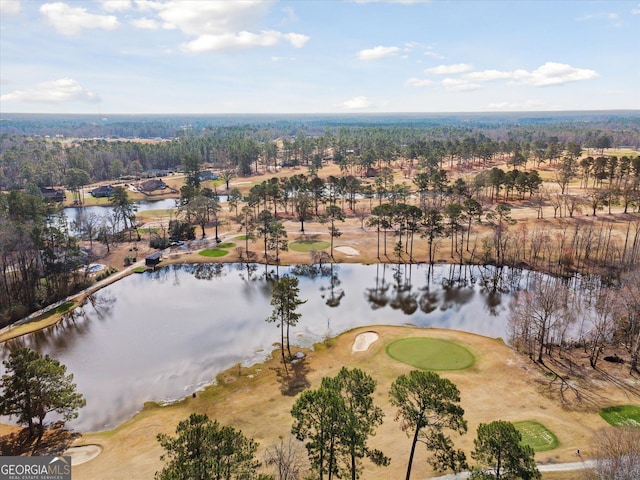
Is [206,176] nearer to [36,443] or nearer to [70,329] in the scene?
[70,329]

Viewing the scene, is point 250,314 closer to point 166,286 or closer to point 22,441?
point 166,286

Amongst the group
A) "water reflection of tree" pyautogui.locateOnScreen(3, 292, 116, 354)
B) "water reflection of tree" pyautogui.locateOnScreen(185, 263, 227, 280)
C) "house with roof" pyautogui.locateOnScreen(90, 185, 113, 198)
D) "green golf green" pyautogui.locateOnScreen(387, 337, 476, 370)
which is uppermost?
"house with roof" pyautogui.locateOnScreen(90, 185, 113, 198)

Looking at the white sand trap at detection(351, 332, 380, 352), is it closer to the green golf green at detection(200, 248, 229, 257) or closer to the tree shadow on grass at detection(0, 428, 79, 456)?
the tree shadow on grass at detection(0, 428, 79, 456)

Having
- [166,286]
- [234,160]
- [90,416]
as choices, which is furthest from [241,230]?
[234,160]

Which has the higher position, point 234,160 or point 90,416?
point 234,160

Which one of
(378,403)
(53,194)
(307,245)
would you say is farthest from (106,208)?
(378,403)

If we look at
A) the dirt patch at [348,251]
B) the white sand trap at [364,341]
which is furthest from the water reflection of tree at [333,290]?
the white sand trap at [364,341]

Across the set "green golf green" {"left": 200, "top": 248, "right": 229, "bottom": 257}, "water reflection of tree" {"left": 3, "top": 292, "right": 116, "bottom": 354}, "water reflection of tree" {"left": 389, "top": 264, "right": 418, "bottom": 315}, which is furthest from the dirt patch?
"water reflection of tree" {"left": 3, "top": 292, "right": 116, "bottom": 354}
